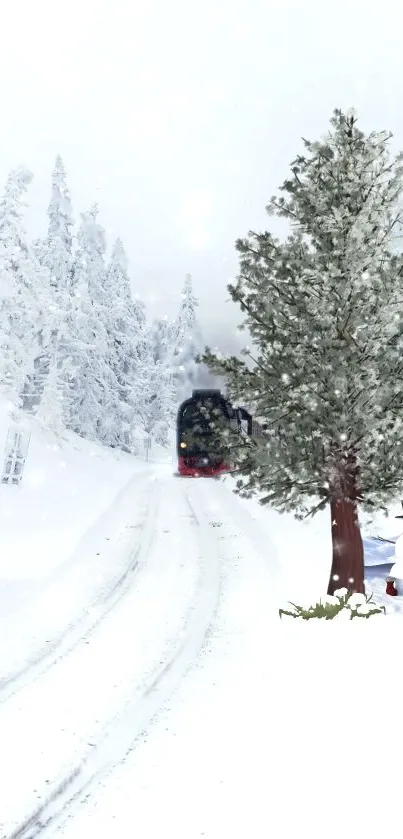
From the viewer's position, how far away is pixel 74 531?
57.4 feet

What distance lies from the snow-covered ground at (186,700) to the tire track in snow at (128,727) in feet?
0.06

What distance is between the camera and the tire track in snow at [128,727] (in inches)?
185

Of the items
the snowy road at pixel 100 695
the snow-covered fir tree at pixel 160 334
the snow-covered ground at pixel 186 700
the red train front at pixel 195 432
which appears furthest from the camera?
the snow-covered fir tree at pixel 160 334

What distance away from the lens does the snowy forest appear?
30.9 meters

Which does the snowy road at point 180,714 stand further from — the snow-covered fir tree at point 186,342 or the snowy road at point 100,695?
the snow-covered fir tree at point 186,342

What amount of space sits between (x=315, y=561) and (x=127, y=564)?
423cm

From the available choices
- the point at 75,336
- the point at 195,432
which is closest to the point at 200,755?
the point at 195,432

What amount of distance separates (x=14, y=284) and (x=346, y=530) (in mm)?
23721

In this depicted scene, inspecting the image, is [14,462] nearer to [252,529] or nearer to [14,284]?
[14,284]

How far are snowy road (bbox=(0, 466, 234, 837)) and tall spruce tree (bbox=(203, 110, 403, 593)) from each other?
8.47 ft

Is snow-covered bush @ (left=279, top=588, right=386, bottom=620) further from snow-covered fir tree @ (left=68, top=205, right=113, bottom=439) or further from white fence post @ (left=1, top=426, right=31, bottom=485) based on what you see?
snow-covered fir tree @ (left=68, top=205, right=113, bottom=439)

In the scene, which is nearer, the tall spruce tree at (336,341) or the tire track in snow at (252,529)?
the tall spruce tree at (336,341)

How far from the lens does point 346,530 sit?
420 inches

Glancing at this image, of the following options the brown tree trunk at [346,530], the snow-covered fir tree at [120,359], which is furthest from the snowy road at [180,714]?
the snow-covered fir tree at [120,359]
